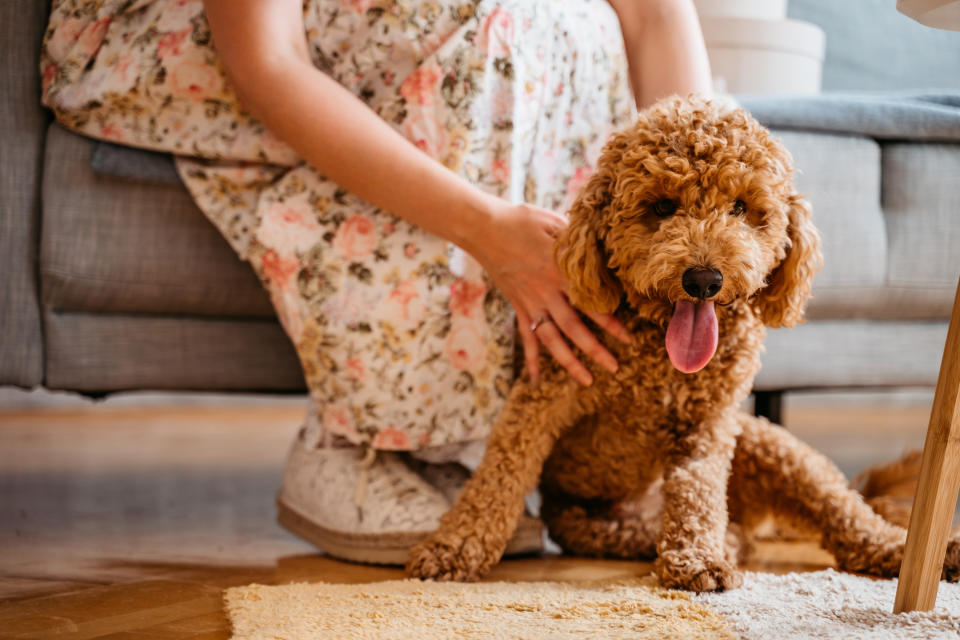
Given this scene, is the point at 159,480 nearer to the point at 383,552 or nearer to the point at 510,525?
the point at 383,552

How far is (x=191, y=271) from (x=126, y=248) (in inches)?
3.8

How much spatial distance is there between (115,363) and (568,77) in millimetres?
793

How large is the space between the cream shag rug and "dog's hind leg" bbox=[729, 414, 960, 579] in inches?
2.3

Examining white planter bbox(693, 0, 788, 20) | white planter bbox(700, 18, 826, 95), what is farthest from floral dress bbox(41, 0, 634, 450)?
white planter bbox(693, 0, 788, 20)

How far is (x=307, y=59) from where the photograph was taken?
119 centimetres

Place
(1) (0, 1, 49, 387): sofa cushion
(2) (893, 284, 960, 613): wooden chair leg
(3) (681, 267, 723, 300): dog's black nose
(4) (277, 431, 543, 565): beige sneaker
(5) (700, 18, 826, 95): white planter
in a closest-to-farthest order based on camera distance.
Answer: (2) (893, 284, 960, 613): wooden chair leg → (3) (681, 267, 723, 300): dog's black nose → (4) (277, 431, 543, 565): beige sneaker → (1) (0, 1, 49, 387): sofa cushion → (5) (700, 18, 826, 95): white planter

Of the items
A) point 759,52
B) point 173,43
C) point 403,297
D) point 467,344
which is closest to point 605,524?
point 467,344

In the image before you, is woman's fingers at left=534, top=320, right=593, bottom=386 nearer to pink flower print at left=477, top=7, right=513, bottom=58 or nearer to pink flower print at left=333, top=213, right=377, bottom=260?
pink flower print at left=333, top=213, right=377, bottom=260

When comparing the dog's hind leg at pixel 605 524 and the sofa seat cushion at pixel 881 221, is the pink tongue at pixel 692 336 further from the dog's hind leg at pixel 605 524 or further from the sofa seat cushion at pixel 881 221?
→ the sofa seat cushion at pixel 881 221

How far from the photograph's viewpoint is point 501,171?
3.96 ft

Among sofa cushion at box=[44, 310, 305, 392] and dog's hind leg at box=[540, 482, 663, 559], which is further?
sofa cushion at box=[44, 310, 305, 392]

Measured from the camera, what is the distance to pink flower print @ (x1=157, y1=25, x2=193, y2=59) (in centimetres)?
124

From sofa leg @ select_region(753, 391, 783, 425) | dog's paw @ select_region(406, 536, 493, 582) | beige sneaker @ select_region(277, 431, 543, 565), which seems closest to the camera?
dog's paw @ select_region(406, 536, 493, 582)

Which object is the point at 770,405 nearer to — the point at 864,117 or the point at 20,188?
the point at 864,117
